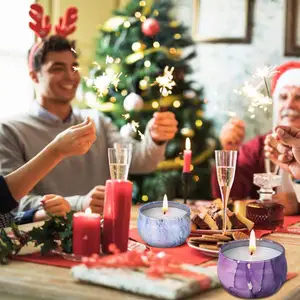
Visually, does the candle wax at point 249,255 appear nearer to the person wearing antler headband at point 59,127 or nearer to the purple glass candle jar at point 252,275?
the purple glass candle jar at point 252,275

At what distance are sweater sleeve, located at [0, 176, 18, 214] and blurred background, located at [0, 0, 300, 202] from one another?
1.42 metres

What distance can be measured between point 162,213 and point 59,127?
1.29m

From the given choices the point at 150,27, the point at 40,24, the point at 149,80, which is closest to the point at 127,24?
the point at 150,27

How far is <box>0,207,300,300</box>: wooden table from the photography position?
1228 mm

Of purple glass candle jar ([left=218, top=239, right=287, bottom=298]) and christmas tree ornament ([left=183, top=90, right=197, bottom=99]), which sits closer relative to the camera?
purple glass candle jar ([left=218, top=239, right=287, bottom=298])

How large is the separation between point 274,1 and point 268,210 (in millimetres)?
2714

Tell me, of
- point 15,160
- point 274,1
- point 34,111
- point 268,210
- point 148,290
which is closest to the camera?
point 148,290

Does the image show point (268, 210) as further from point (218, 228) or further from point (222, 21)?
point (222, 21)

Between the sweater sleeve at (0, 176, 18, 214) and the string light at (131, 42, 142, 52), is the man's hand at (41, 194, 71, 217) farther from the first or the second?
the string light at (131, 42, 142, 52)

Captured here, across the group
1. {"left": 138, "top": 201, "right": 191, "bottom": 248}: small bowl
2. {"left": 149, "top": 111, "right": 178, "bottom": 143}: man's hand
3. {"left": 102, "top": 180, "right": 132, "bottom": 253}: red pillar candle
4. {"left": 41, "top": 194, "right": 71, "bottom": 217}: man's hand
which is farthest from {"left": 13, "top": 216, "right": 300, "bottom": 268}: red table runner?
{"left": 149, "top": 111, "right": 178, "bottom": 143}: man's hand

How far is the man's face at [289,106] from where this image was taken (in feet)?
9.14

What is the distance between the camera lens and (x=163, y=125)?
2.71 m

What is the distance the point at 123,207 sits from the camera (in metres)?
1.53

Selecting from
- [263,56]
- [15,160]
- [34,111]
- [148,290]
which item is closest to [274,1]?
[263,56]
